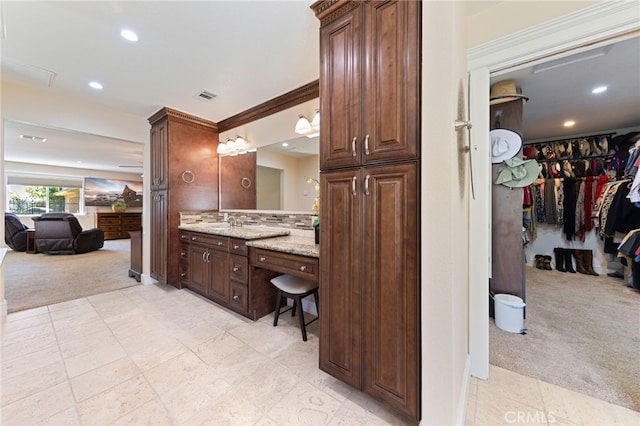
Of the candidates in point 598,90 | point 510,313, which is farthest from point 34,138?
point 598,90

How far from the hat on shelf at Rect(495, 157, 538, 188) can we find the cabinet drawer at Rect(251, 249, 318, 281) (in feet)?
6.83

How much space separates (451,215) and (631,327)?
2826 millimetres

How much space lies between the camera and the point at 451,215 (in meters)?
1.02

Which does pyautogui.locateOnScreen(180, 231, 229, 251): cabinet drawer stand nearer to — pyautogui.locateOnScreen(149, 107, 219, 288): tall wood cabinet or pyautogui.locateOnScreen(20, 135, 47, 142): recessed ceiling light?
pyautogui.locateOnScreen(149, 107, 219, 288): tall wood cabinet

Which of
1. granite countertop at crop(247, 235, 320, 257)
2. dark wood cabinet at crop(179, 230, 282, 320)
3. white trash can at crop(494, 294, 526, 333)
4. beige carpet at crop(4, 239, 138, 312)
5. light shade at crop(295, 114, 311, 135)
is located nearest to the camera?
granite countertop at crop(247, 235, 320, 257)

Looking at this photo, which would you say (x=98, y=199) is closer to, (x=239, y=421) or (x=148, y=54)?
(x=148, y=54)

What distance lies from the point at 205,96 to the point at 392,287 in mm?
2940

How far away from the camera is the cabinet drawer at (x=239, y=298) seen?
7.93ft

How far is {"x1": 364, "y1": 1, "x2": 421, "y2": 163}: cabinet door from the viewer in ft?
3.72

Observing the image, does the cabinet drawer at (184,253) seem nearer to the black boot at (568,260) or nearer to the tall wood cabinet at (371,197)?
the tall wood cabinet at (371,197)

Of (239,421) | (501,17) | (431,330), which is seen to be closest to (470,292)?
(431,330)

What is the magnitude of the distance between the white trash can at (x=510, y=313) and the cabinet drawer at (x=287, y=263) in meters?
1.85

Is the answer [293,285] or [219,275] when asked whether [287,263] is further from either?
[219,275]

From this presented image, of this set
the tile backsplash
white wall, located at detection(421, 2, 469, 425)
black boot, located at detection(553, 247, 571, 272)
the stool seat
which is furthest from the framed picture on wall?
black boot, located at detection(553, 247, 571, 272)
